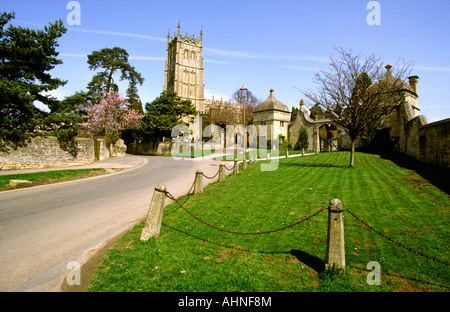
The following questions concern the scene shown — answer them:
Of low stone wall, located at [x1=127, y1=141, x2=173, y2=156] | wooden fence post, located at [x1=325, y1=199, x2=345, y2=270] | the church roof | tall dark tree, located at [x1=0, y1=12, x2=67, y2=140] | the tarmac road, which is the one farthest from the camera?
low stone wall, located at [x1=127, y1=141, x2=173, y2=156]

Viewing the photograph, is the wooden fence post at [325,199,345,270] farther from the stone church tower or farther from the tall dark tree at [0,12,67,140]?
the stone church tower

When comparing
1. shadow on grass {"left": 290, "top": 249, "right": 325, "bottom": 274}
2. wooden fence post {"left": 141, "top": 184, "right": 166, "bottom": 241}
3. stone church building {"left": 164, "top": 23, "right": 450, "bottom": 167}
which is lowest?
shadow on grass {"left": 290, "top": 249, "right": 325, "bottom": 274}

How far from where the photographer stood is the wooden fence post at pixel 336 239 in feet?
11.9

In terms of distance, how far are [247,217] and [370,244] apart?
2717 mm

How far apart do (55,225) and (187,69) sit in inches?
2909

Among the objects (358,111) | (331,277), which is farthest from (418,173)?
(331,277)

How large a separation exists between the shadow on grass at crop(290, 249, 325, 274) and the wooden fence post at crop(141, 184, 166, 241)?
110 inches

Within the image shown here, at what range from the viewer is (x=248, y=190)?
927 centimetres

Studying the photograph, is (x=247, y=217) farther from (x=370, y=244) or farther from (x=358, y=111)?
(x=358, y=111)

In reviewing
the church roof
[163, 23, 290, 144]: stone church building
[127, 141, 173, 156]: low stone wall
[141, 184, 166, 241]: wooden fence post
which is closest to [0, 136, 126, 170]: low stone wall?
[141, 184, 166, 241]: wooden fence post

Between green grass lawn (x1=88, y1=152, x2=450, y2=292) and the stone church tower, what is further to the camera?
the stone church tower

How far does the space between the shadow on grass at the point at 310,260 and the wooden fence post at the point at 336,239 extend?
205 millimetres

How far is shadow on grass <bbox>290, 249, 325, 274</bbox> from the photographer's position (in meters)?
3.85

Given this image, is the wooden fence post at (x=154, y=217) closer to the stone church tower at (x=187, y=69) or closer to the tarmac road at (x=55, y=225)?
the tarmac road at (x=55, y=225)
